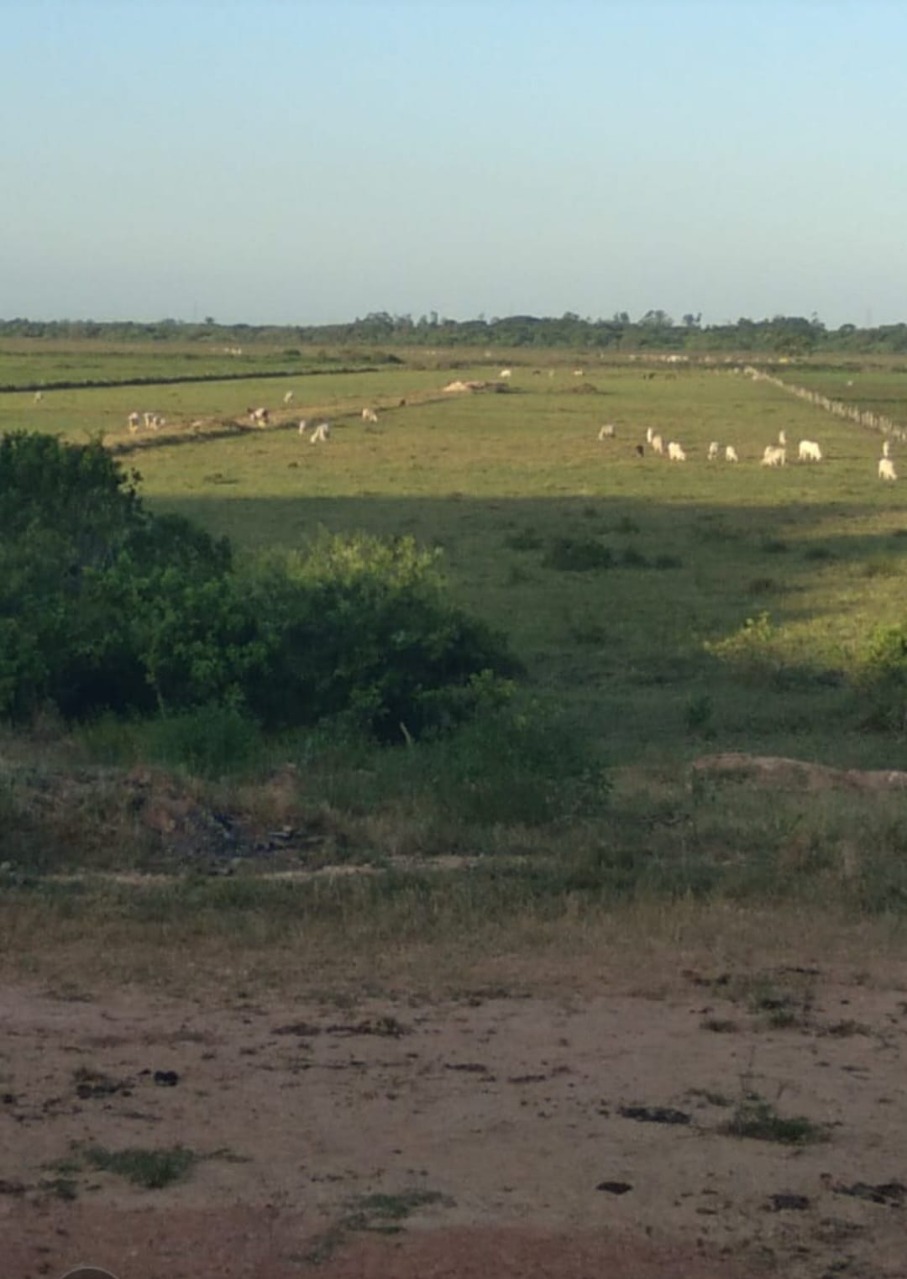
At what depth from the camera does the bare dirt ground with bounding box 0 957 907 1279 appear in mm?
4445

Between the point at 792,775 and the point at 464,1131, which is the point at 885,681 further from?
the point at 464,1131

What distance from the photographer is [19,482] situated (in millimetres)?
19031

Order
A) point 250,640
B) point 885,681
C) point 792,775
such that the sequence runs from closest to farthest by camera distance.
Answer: point 792,775
point 250,640
point 885,681

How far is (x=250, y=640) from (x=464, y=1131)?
9.24 m

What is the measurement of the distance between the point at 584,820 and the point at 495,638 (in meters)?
7.02

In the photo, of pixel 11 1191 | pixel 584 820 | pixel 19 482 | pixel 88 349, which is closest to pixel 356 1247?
pixel 11 1191

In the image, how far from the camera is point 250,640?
46.9 feet

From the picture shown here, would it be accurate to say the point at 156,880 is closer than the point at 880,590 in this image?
Yes

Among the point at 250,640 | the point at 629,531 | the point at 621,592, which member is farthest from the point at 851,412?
the point at 250,640

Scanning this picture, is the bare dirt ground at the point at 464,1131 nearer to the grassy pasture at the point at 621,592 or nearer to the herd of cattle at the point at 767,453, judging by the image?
the grassy pasture at the point at 621,592

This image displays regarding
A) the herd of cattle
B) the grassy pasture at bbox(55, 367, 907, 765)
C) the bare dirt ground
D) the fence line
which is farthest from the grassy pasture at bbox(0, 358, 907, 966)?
the fence line

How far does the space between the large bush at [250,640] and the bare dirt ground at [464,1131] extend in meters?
6.82

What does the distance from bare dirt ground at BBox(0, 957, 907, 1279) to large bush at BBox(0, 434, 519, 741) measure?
682cm

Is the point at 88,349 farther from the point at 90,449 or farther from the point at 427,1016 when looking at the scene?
the point at 427,1016
